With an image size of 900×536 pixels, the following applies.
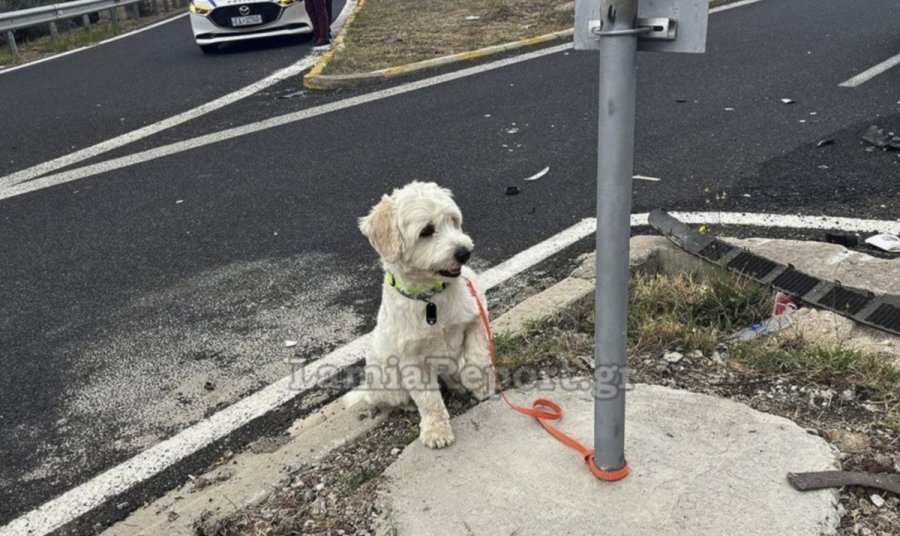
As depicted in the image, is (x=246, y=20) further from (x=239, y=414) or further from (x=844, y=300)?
(x=844, y=300)

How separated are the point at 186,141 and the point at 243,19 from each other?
5.23 meters

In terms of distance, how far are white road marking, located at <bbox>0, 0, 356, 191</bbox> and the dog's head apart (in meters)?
5.56

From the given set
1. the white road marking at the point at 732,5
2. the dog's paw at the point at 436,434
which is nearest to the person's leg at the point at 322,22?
the white road marking at the point at 732,5

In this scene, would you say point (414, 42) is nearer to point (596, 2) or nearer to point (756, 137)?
point (756, 137)

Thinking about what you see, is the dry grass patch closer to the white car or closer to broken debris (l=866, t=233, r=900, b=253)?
the white car

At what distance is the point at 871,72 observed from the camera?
8.61 meters

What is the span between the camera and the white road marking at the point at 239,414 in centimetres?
321

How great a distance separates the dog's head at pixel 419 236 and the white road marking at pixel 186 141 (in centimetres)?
517

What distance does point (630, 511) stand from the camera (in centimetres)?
259

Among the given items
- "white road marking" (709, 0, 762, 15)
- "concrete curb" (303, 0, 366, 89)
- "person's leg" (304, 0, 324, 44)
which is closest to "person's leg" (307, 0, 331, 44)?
"person's leg" (304, 0, 324, 44)

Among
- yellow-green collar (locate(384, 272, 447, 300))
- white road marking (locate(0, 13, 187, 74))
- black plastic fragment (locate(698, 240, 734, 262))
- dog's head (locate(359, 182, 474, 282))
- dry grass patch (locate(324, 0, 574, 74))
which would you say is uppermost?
dog's head (locate(359, 182, 474, 282))

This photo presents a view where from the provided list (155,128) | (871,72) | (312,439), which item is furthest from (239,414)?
(871,72)

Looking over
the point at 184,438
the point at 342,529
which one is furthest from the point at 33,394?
the point at 342,529

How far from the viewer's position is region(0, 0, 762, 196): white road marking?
743 centimetres
